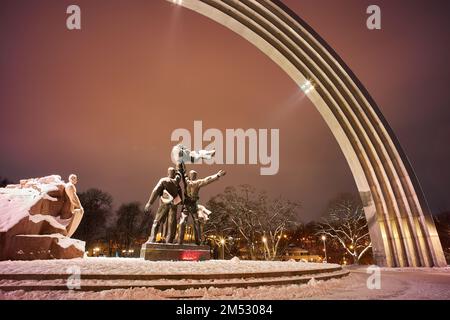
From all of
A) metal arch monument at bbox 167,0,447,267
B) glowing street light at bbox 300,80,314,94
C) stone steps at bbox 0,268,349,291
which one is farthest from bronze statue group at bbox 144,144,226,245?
metal arch monument at bbox 167,0,447,267

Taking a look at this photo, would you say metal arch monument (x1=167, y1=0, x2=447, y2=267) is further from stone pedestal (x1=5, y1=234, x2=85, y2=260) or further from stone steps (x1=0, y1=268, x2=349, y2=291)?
stone pedestal (x1=5, y1=234, x2=85, y2=260)

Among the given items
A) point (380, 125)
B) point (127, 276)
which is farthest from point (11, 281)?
point (380, 125)

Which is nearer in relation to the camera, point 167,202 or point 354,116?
point 167,202

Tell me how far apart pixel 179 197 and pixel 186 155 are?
80.4 inches

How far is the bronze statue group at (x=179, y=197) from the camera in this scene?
1129 cm

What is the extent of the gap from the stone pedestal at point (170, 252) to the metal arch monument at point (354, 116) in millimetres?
12243

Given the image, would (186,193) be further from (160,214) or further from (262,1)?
(262,1)

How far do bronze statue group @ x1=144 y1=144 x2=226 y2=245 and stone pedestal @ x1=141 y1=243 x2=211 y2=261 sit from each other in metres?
0.32

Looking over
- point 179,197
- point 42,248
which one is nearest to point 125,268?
point 179,197

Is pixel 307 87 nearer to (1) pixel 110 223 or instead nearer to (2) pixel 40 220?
(2) pixel 40 220

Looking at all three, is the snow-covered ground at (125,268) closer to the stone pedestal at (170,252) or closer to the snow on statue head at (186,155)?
the stone pedestal at (170,252)

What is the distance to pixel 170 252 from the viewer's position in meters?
10.9

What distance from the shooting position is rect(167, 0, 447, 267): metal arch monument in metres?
17.4

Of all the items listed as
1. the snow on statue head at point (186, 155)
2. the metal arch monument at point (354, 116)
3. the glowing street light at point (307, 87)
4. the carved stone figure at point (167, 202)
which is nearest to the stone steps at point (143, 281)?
the carved stone figure at point (167, 202)
